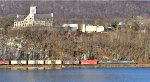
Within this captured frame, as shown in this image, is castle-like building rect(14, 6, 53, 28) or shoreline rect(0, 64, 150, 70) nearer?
shoreline rect(0, 64, 150, 70)

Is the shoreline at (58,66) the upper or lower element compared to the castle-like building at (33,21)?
lower

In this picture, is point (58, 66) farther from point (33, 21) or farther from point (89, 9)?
point (89, 9)

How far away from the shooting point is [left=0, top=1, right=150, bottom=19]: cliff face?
377 feet

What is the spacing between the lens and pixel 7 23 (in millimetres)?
78375

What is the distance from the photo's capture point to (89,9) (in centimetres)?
12825

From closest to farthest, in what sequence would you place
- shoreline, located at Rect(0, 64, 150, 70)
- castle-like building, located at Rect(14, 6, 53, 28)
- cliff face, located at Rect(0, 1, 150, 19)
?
shoreline, located at Rect(0, 64, 150, 70) → castle-like building, located at Rect(14, 6, 53, 28) → cliff face, located at Rect(0, 1, 150, 19)

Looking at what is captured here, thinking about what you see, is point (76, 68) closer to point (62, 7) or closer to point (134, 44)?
point (134, 44)

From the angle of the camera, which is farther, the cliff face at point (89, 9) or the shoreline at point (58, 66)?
the cliff face at point (89, 9)

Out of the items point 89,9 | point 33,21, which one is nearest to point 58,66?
point 33,21

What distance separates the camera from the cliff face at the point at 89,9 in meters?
115

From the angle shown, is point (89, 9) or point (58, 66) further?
point (89, 9)

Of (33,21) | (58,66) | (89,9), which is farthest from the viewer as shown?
(89,9)

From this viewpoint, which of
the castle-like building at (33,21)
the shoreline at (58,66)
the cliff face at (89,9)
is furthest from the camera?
the cliff face at (89,9)

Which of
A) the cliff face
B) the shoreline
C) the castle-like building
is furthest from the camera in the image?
the cliff face
